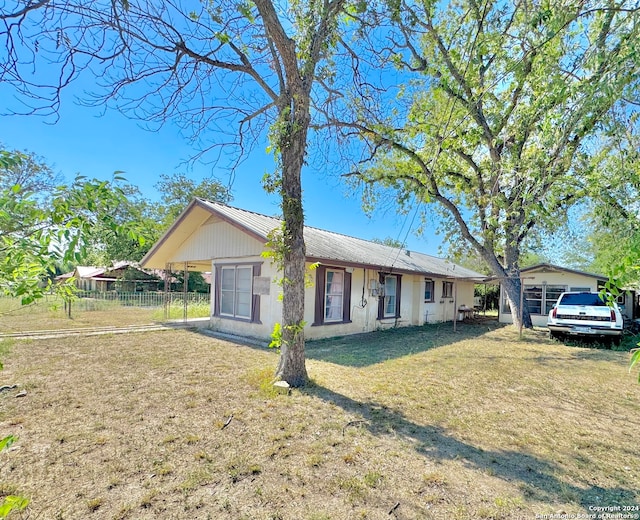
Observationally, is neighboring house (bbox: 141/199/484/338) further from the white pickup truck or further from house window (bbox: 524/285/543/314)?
house window (bbox: 524/285/543/314)

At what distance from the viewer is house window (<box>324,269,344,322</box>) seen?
421 inches

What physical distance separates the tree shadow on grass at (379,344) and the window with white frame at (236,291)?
242 centimetres

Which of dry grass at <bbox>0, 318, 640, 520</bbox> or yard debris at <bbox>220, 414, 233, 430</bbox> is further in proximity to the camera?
yard debris at <bbox>220, 414, 233, 430</bbox>

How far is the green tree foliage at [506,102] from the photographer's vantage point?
14.6ft

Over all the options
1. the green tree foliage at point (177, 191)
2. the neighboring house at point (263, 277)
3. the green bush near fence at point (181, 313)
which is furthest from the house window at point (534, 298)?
the green tree foliage at point (177, 191)

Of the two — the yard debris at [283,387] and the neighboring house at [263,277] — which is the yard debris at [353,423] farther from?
the neighboring house at [263,277]

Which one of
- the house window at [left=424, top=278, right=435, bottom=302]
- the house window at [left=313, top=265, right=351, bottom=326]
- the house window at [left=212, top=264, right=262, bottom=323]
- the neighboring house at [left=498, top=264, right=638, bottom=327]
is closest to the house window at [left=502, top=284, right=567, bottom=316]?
the neighboring house at [left=498, top=264, right=638, bottom=327]

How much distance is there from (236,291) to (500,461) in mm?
8947

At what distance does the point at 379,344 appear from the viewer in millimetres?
9852

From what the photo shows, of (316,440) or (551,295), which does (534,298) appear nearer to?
(551,295)

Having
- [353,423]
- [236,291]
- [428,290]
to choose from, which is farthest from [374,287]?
[353,423]

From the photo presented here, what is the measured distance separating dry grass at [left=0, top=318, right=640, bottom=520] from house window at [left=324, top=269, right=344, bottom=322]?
355 cm

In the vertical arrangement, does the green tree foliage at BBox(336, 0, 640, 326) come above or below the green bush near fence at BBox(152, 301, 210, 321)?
above

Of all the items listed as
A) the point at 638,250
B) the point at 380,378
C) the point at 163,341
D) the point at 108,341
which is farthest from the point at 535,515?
the point at 108,341
